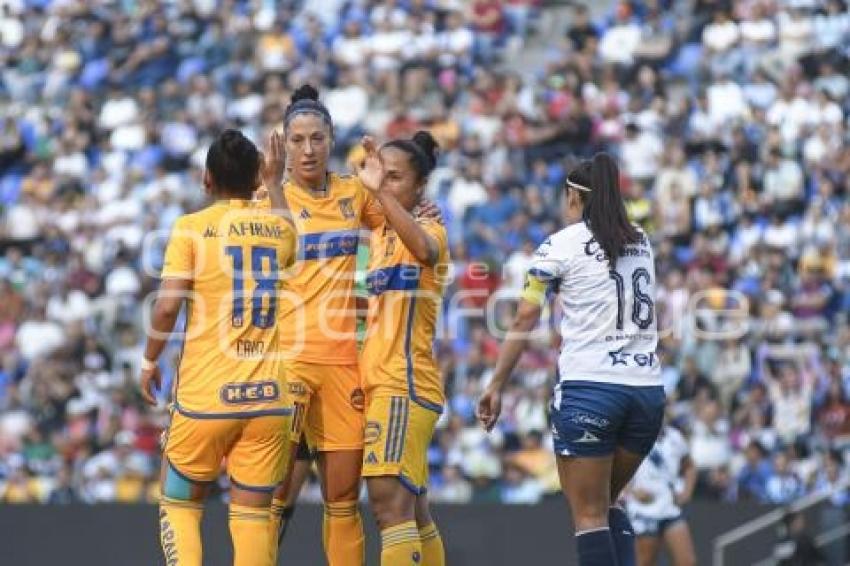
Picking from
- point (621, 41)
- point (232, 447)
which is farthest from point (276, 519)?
point (621, 41)

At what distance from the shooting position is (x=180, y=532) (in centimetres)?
879

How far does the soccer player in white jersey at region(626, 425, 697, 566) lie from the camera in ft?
42.6

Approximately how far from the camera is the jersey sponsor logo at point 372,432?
30.7 feet

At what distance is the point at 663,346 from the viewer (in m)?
16.5

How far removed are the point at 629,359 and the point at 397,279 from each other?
1.30m

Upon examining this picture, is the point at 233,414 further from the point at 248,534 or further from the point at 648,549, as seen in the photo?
the point at 648,549

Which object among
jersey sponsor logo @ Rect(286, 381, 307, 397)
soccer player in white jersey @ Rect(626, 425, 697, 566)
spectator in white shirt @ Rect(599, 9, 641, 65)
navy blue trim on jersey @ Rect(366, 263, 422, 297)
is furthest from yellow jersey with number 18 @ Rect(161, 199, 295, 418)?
spectator in white shirt @ Rect(599, 9, 641, 65)

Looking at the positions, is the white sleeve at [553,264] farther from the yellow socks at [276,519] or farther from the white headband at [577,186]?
the yellow socks at [276,519]

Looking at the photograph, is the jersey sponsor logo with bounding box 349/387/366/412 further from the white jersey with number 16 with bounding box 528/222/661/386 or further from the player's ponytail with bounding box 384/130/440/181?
the player's ponytail with bounding box 384/130/440/181

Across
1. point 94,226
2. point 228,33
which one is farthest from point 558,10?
point 94,226

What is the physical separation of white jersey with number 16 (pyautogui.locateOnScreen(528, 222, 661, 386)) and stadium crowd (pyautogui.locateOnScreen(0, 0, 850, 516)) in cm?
631

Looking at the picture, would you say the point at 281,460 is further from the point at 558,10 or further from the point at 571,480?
the point at 558,10

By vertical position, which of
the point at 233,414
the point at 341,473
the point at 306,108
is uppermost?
the point at 306,108

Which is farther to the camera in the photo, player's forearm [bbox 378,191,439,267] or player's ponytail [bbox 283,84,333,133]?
player's ponytail [bbox 283,84,333,133]
